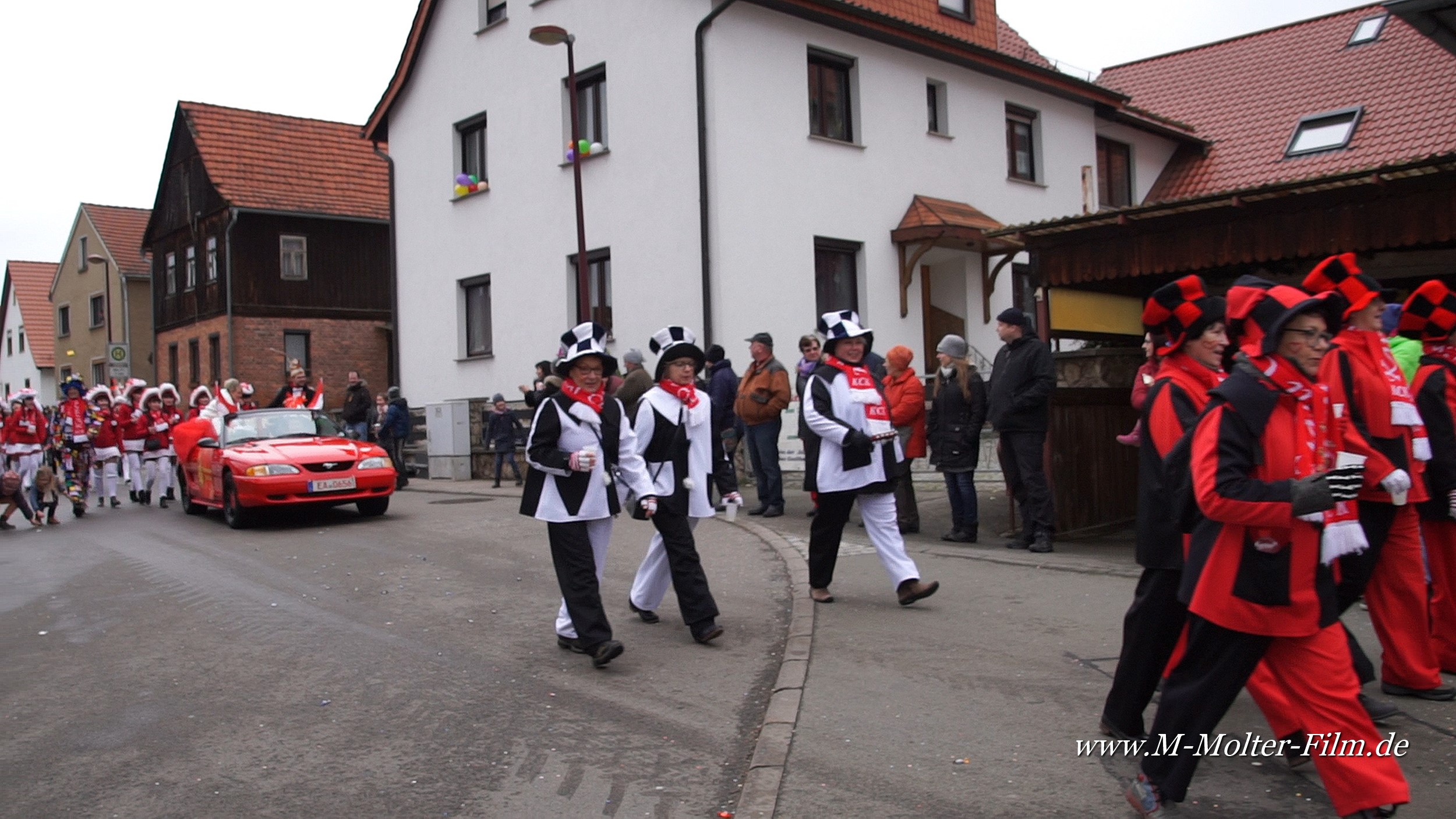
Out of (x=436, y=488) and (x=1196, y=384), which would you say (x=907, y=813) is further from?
(x=436, y=488)

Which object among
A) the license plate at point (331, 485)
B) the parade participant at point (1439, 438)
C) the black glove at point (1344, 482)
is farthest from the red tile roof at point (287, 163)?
the black glove at point (1344, 482)

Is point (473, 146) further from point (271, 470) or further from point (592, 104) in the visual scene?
point (271, 470)

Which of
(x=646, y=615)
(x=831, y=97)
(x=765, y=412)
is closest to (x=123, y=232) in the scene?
(x=831, y=97)

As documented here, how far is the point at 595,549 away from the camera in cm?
707

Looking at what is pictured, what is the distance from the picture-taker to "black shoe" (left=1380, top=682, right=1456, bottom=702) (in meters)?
5.39

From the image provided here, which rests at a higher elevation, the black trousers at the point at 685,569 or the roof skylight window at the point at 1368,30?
the roof skylight window at the point at 1368,30

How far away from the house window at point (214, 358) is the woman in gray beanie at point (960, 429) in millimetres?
30499

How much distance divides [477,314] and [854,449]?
17278mm

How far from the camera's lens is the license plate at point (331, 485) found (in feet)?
45.1

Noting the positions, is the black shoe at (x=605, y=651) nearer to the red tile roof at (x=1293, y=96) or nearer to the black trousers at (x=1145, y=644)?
the black trousers at (x=1145, y=644)

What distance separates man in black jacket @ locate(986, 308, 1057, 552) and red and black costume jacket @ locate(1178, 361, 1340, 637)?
6.22 meters

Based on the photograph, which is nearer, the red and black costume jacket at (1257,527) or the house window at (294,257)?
the red and black costume jacket at (1257,527)

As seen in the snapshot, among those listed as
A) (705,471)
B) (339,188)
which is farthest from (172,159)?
(705,471)

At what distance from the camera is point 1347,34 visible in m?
27.9
